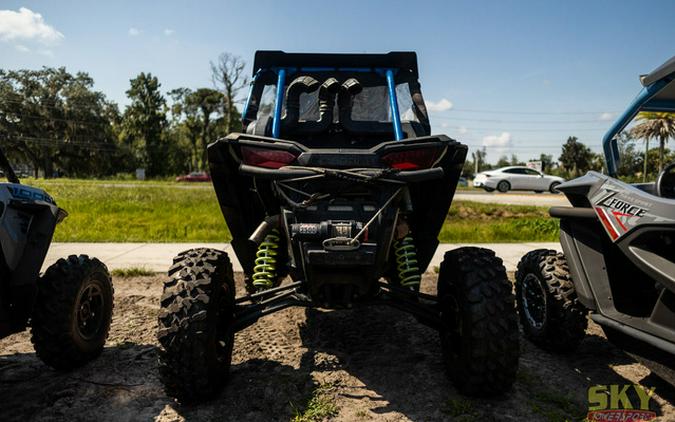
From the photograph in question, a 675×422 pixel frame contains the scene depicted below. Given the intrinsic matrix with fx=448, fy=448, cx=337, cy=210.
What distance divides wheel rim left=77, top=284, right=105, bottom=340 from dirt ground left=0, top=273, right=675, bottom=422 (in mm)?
238

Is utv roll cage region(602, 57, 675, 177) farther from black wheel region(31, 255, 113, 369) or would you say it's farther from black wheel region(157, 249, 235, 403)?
black wheel region(31, 255, 113, 369)

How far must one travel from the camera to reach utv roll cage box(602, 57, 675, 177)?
2678 mm

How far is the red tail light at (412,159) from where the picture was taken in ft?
8.75

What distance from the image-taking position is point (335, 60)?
404 centimetres

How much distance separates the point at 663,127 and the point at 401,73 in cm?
207

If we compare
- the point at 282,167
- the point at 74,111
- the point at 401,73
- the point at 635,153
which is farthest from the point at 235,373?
the point at 74,111

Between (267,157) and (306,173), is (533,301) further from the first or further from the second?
(267,157)

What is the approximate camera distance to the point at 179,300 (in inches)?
98.2

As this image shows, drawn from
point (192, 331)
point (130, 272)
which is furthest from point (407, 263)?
point (130, 272)

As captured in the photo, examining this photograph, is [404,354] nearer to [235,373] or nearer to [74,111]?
[235,373]

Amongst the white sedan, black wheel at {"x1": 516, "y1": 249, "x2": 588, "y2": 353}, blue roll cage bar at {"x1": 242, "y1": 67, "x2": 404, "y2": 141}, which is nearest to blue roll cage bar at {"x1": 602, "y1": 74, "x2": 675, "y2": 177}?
black wheel at {"x1": 516, "y1": 249, "x2": 588, "y2": 353}

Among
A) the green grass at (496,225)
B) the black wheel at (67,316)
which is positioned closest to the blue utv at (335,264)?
the black wheel at (67,316)

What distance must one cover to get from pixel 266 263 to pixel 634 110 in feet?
8.99

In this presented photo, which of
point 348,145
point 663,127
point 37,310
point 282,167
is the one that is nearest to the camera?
point 282,167
